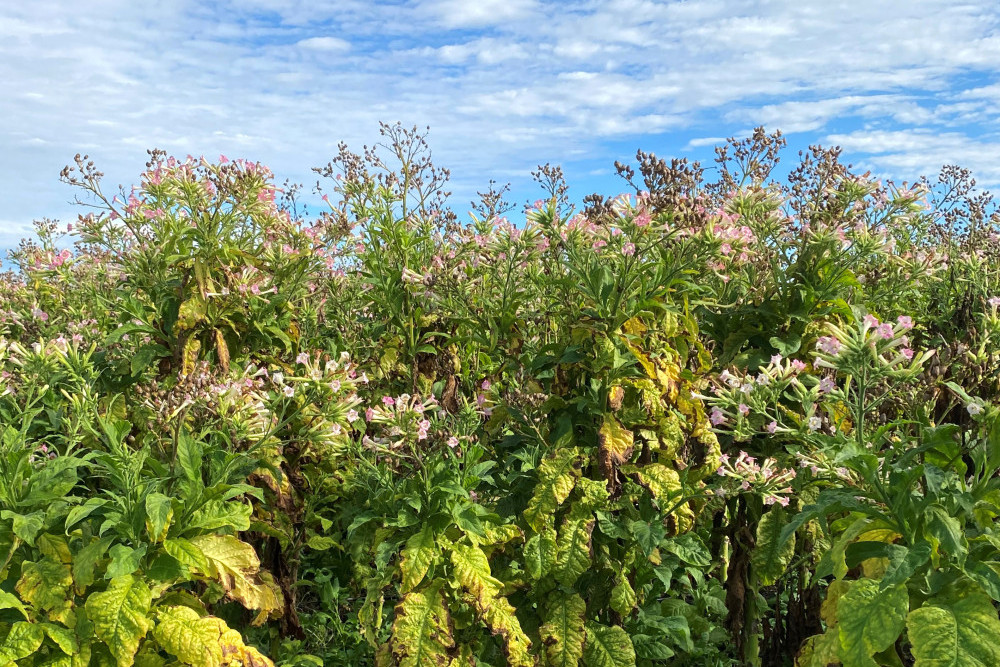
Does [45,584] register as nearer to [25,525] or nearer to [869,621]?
[25,525]

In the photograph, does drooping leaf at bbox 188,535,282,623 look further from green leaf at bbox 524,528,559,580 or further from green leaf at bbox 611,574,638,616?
green leaf at bbox 611,574,638,616

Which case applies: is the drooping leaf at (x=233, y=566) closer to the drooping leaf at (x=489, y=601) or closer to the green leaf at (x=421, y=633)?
the green leaf at (x=421, y=633)

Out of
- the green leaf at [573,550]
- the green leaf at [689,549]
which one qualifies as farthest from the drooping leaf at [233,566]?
the green leaf at [689,549]

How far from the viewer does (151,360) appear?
3852 millimetres

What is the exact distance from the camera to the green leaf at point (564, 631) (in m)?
2.87

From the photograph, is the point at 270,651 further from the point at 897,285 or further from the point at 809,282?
the point at 897,285

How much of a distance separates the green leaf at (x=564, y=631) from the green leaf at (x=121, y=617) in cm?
135

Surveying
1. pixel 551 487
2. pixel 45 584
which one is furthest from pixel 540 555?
pixel 45 584

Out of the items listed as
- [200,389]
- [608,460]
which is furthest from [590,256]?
[200,389]

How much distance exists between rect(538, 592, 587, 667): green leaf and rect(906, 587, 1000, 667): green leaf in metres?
1.19

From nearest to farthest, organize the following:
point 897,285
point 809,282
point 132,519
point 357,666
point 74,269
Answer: point 132,519, point 809,282, point 357,666, point 897,285, point 74,269

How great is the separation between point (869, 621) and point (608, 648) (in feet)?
3.70

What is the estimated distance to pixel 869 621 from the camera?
206cm

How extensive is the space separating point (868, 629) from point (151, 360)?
10.6 ft
